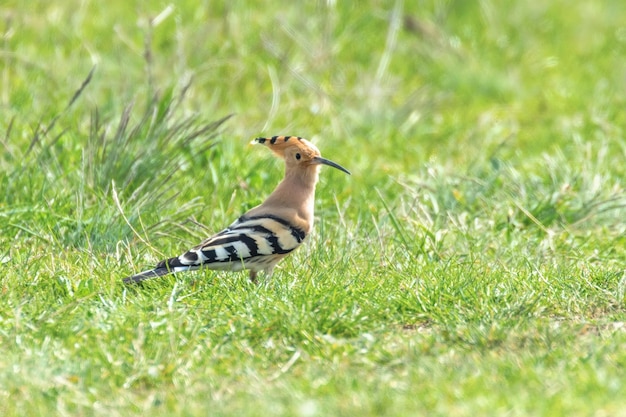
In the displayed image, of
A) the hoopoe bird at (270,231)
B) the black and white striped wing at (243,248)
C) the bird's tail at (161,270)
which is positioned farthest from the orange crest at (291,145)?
Answer: the bird's tail at (161,270)

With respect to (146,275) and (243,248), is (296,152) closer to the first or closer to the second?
(243,248)

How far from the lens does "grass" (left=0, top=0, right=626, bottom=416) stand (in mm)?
3848

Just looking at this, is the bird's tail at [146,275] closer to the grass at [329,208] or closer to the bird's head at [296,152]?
the grass at [329,208]

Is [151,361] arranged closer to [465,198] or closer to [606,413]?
[606,413]

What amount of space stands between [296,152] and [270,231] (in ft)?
1.80

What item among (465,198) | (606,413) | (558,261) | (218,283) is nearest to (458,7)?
(465,198)

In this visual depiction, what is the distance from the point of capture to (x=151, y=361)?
397cm

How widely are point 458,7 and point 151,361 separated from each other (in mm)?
6958

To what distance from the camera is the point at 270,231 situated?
16.4ft

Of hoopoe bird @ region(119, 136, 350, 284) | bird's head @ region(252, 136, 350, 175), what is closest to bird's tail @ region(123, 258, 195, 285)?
hoopoe bird @ region(119, 136, 350, 284)

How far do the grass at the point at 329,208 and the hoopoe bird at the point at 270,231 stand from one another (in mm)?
99

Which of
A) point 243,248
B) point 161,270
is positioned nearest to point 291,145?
point 243,248

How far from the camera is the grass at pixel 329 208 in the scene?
3.85m

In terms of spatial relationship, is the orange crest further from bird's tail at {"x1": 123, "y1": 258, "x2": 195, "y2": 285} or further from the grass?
bird's tail at {"x1": 123, "y1": 258, "x2": 195, "y2": 285}
